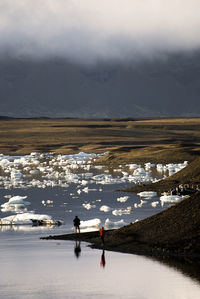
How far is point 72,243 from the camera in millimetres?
39406

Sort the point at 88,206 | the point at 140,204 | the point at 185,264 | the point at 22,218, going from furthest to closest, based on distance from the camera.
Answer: the point at 88,206 → the point at 140,204 → the point at 22,218 → the point at 185,264

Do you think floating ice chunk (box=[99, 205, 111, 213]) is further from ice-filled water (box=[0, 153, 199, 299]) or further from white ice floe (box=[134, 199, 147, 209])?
white ice floe (box=[134, 199, 147, 209])

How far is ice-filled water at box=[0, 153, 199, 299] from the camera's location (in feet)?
88.6

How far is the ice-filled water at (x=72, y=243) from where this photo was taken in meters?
27.0

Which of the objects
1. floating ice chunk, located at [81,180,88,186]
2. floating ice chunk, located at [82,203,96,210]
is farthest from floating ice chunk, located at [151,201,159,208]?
floating ice chunk, located at [81,180,88,186]

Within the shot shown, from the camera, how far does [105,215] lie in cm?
5400

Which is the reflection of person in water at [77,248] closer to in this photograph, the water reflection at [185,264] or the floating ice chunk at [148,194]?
the water reflection at [185,264]

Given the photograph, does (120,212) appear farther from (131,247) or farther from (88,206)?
(131,247)

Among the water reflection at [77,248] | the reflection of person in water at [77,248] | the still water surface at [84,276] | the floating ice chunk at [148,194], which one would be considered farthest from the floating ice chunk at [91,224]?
the floating ice chunk at [148,194]

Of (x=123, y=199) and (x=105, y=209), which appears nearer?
(x=105, y=209)

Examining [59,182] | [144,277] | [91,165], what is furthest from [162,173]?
[144,277]

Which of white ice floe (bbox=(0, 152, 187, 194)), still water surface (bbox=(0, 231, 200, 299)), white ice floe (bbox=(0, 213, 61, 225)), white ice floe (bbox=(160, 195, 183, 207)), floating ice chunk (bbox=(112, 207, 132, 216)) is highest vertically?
white ice floe (bbox=(0, 152, 187, 194))

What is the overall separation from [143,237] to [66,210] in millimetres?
21520

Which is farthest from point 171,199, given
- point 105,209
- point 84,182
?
point 84,182
